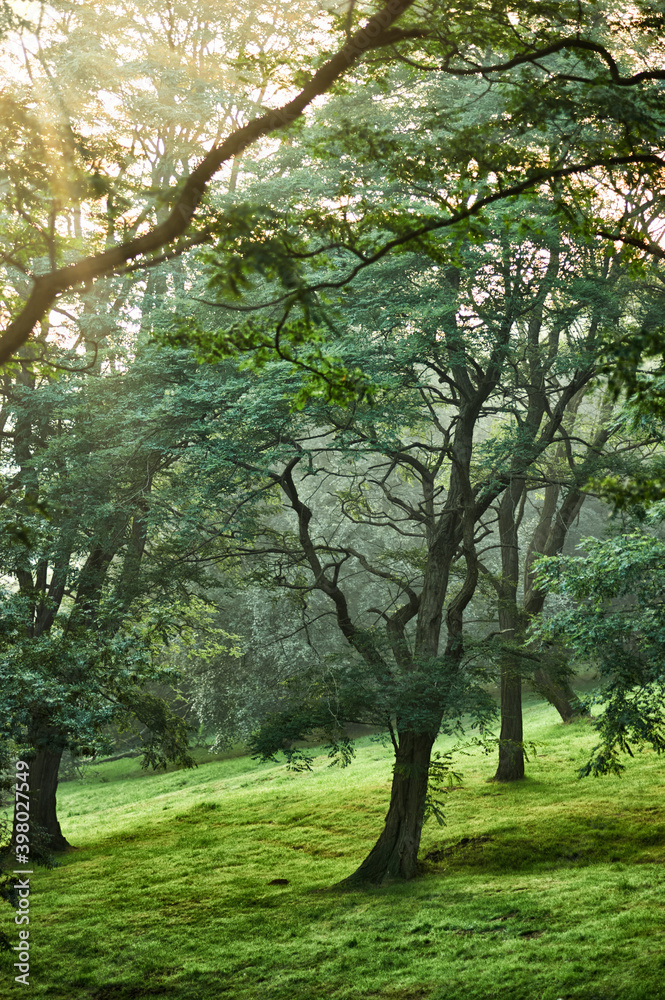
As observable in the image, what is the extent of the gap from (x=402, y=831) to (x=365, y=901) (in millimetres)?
1122

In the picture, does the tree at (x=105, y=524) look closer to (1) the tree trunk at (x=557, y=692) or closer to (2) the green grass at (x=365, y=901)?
(2) the green grass at (x=365, y=901)

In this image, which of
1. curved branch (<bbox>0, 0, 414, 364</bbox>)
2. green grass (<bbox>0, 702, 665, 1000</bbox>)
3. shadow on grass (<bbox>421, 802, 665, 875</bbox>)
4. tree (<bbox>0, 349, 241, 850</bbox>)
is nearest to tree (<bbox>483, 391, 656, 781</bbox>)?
green grass (<bbox>0, 702, 665, 1000</bbox>)

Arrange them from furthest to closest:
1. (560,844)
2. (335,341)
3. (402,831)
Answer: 1. (560,844)
2. (402,831)
3. (335,341)

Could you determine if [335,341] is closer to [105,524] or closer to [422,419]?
[422,419]

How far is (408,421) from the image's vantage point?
37.2ft

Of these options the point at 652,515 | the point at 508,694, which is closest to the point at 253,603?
the point at 508,694

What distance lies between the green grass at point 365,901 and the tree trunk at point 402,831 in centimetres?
29

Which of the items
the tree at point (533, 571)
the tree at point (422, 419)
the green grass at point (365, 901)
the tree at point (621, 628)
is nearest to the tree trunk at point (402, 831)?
the tree at point (422, 419)

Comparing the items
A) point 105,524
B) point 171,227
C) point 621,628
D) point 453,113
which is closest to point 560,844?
point 621,628

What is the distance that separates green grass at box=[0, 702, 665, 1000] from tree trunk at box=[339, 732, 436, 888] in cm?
29

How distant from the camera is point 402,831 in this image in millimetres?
10617

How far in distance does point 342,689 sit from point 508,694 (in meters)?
6.11

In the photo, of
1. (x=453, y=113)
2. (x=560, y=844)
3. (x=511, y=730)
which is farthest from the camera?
(x=511, y=730)

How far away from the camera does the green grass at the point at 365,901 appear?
7.26 meters
